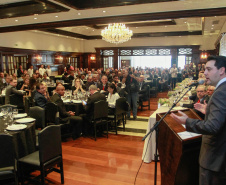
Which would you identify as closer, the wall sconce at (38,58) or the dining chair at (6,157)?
the dining chair at (6,157)

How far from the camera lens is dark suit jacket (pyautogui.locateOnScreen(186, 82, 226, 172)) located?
1.61 m

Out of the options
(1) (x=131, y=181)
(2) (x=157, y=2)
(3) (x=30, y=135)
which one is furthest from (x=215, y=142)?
(2) (x=157, y=2)

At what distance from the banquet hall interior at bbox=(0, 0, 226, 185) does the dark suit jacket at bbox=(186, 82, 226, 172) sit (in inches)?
16.7

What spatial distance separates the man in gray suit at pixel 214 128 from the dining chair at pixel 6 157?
2.00 meters

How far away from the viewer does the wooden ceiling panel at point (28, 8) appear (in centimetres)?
704

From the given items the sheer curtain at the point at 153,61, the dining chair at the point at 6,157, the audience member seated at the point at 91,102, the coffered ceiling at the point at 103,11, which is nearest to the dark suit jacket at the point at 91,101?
the audience member seated at the point at 91,102

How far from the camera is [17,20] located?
9586 mm

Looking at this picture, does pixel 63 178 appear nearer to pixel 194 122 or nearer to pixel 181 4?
pixel 194 122

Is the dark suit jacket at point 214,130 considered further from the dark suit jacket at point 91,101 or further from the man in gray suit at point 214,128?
the dark suit jacket at point 91,101

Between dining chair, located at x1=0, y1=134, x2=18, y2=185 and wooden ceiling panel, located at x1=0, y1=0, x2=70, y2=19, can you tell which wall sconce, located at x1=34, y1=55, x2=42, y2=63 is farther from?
dining chair, located at x1=0, y1=134, x2=18, y2=185

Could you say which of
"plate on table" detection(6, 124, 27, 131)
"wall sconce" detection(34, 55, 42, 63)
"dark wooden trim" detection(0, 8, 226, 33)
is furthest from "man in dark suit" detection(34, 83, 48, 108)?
"wall sconce" detection(34, 55, 42, 63)

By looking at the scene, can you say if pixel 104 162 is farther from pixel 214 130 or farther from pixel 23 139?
pixel 214 130

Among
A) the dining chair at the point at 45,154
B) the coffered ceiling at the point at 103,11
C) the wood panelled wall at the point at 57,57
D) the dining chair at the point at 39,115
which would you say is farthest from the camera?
the wood panelled wall at the point at 57,57

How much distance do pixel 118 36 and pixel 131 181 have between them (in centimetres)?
991
